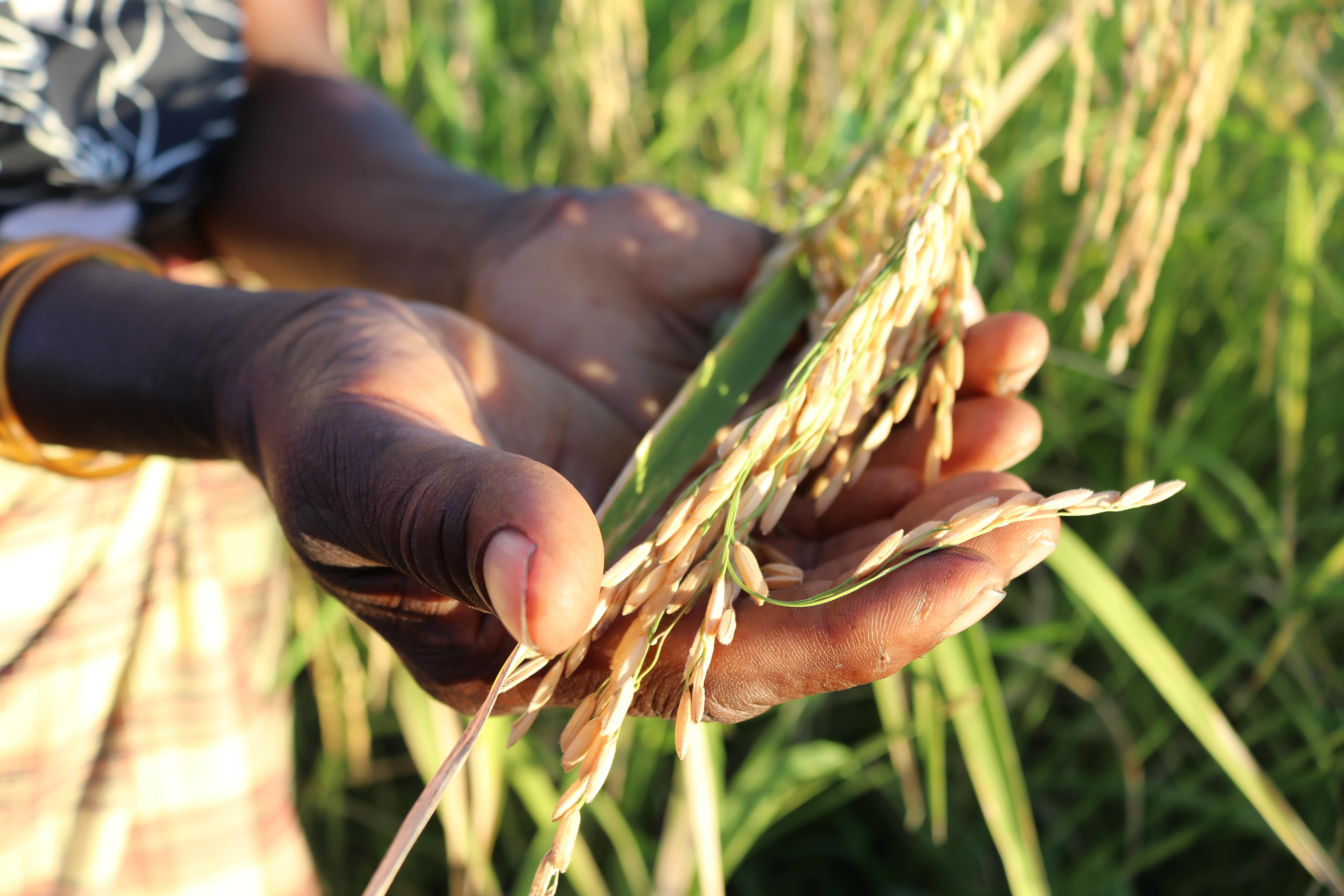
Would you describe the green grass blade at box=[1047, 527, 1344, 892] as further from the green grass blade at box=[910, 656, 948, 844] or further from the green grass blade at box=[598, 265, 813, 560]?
the green grass blade at box=[598, 265, 813, 560]

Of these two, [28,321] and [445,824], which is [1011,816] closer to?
[445,824]

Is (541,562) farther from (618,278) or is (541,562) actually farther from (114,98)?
(114,98)

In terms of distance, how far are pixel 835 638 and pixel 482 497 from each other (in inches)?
9.9

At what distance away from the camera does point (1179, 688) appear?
101 cm

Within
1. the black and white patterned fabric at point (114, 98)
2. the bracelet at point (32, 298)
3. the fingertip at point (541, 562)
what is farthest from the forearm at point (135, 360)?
the fingertip at point (541, 562)

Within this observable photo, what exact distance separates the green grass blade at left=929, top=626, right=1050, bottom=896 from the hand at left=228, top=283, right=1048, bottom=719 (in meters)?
0.25

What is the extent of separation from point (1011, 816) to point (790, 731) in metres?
0.57

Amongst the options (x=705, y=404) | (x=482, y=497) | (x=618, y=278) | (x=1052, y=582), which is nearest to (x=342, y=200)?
(x=618, y=278)

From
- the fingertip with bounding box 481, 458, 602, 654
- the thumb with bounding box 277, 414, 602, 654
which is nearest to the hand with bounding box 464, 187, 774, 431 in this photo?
the thumb with bounding box 277, 414, 602, 654

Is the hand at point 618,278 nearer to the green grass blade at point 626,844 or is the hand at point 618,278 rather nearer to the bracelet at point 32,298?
the bracelet at point 32,298

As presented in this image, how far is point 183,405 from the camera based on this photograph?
84 cm

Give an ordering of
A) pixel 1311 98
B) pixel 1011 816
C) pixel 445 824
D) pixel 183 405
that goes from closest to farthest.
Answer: pixel 183 405 < pixel 1011 816 < pixel 445 824 < pixel 1311 98

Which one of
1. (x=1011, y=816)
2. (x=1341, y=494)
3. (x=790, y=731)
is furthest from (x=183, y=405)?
(x=1341, y=494)

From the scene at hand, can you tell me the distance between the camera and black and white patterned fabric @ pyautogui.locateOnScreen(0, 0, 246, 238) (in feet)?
3.38
